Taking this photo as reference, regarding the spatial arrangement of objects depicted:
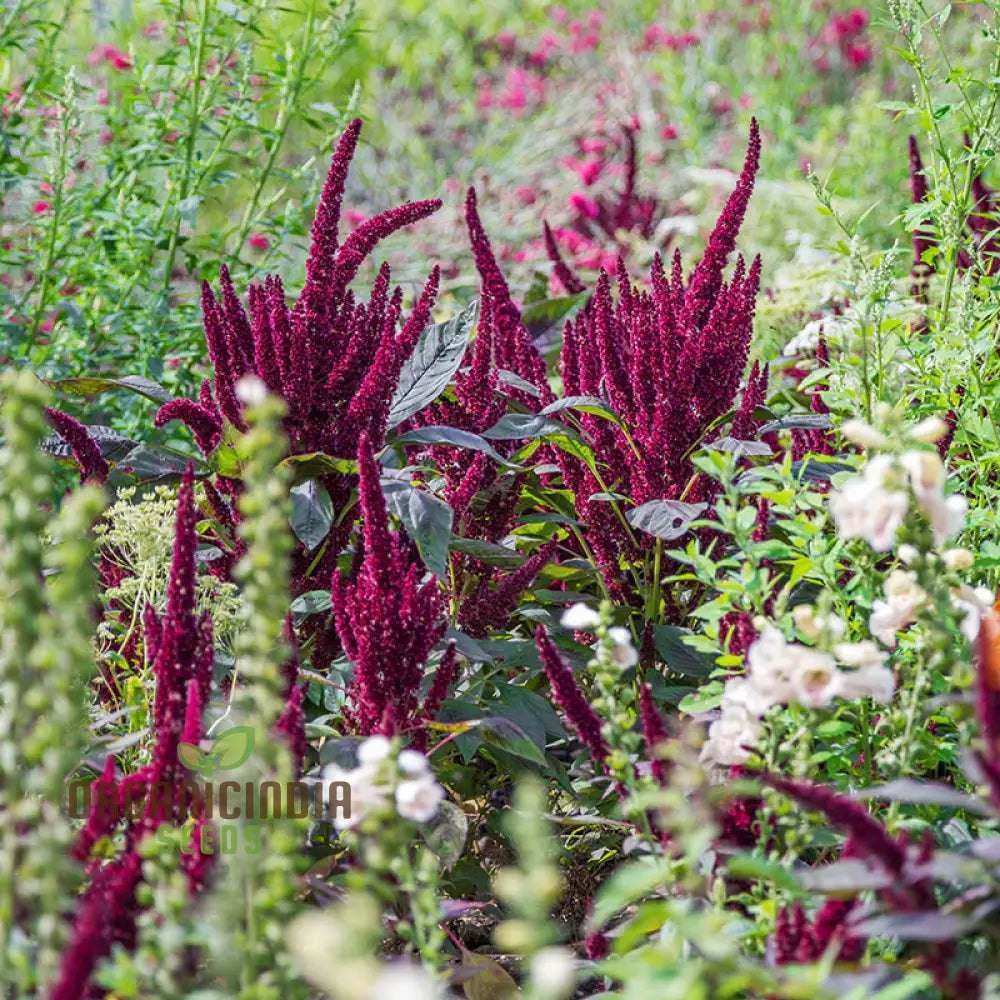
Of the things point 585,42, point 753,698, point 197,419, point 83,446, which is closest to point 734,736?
point 753,698

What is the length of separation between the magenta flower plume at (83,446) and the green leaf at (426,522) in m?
0.53

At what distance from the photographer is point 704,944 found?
891mm

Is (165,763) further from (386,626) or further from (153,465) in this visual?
(153,465)

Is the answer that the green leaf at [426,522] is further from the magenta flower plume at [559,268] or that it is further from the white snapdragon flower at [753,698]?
the magenta flower plume at [559,268]

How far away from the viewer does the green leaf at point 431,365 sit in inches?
79.0

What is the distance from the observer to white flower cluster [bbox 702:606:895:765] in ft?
4.31

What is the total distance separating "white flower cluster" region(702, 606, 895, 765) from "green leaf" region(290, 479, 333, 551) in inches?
25.2

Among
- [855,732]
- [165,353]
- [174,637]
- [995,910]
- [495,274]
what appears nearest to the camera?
[995,910]

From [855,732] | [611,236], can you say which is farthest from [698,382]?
[611,236]

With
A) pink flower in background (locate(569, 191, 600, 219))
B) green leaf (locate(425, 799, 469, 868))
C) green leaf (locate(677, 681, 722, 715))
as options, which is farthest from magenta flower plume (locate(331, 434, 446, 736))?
pink flower in background (locate(569, 191, 600, 219))

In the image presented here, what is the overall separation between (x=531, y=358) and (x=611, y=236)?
2.90 m

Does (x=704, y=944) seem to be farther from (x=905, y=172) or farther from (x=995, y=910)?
(x=905, y=172)

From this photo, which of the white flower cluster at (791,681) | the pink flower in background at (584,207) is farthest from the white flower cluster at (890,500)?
the pink flower in background at (584,207)

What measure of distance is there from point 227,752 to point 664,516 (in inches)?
29.7
